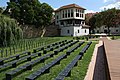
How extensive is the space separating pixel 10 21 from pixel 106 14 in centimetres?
3671

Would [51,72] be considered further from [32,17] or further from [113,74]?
[32,17]

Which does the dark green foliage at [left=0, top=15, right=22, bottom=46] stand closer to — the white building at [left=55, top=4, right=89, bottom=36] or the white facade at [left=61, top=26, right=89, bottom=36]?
the white facade at [left=61, top=26, right=89, bottom=36]

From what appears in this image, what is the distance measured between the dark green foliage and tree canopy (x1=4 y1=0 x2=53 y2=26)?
1996 cm

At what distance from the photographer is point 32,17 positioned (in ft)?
127

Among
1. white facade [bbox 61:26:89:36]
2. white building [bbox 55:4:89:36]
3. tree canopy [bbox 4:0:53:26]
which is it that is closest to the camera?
tree canopy [bbox 4:0:53:26]

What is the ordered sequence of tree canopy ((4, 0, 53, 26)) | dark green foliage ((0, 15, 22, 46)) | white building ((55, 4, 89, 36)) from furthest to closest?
white building ((55, 4, 89, 36)) → tree canopy ((4, 0, 53, 26)) → dark green foliage ((0, 15, 22, 46))

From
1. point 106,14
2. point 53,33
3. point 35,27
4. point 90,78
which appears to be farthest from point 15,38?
point 106,14

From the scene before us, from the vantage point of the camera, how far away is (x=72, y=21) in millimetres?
49125

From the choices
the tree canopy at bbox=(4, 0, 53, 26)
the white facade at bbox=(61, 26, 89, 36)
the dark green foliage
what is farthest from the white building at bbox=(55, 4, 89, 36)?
the dark green foliage

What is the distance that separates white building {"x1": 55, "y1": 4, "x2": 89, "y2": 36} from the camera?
4831 cm

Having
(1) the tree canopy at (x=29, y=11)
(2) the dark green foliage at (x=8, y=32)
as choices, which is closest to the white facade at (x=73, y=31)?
(1) the tree canopy at (x=29, y=11)

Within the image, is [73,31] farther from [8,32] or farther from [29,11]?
[8,32]

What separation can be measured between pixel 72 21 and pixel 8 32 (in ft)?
109

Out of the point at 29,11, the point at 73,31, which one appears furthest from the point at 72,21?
the point at 29,11
